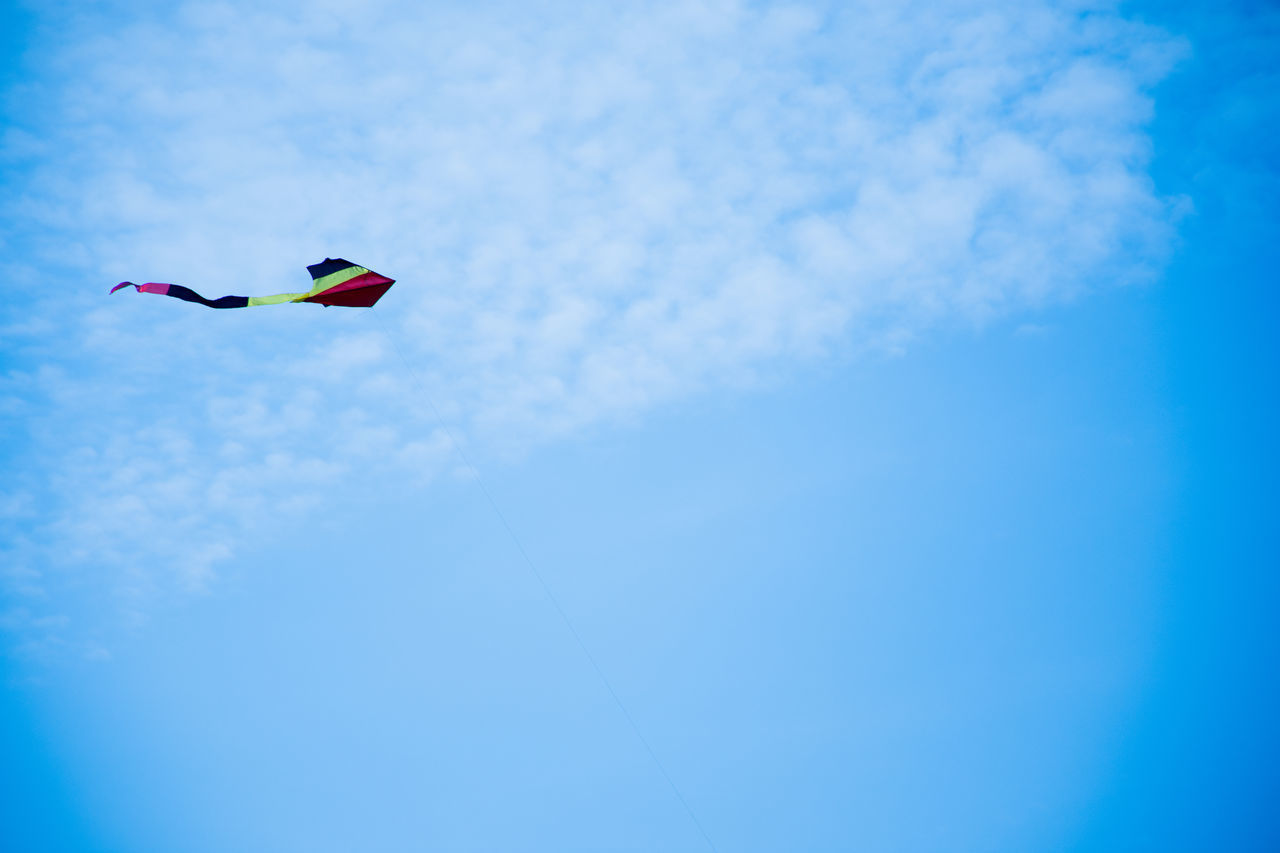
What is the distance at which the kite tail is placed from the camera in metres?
9.52

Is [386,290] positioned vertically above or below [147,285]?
below

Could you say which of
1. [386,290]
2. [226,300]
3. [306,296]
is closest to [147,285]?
[226,300]

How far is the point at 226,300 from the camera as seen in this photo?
9.76 meters

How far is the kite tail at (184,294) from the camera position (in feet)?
31.2

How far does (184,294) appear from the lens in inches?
376

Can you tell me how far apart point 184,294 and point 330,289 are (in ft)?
4.77

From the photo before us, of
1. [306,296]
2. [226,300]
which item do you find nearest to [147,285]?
[226,300]

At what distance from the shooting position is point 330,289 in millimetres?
9906

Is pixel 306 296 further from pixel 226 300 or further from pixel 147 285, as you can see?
pixel 147 285

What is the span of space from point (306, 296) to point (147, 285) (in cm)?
170

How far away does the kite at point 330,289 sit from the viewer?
970 centimetres

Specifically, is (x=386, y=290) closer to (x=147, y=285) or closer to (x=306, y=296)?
(x=306, y=296)

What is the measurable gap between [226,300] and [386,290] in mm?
1655

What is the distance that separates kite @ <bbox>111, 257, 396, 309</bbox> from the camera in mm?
9695
